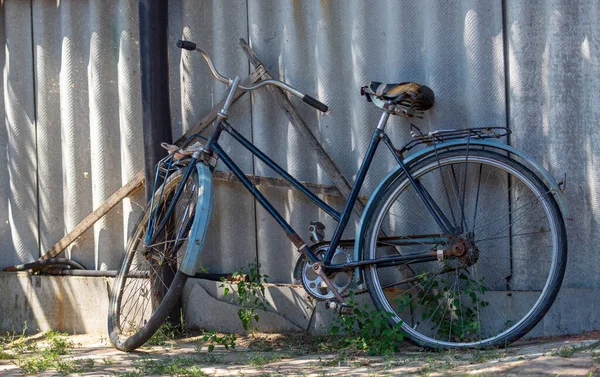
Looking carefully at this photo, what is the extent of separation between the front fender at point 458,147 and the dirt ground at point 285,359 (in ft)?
1.95

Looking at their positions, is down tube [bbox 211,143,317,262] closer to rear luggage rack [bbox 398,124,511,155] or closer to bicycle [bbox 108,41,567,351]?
bicycle [bbox 108,41,567,351]

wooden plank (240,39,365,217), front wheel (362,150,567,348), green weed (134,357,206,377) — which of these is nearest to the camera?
green weed (134,357,206,377)

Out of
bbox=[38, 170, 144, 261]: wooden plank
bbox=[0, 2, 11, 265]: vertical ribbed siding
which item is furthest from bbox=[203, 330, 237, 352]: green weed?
bbox=[0, 2, 11, 265]: vertical ribbed siding

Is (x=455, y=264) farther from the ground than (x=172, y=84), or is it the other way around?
(x=172, y=84)

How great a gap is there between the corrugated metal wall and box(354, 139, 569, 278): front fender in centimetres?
23

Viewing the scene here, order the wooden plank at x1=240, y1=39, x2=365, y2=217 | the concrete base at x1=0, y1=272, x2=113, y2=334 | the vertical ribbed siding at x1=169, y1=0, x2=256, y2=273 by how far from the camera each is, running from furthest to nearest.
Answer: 1. the concrete base at x1=0, y1=272, x2=113, y2=334
2. the vertical ribbed siding at x1=169, y1=0, x2=256, y2=273
3. the wooden plank at x1=240, y1=39, x2=365, y2=217

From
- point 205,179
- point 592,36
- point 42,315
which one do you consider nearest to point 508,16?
point 592,36

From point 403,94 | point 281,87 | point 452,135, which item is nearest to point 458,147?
point 452,135

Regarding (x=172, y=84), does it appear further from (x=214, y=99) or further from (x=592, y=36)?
(x=592, y=36)

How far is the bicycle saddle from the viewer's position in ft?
15.5

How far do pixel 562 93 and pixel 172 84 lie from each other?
102 inches

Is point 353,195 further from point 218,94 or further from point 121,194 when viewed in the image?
point 121,194

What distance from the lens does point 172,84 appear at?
583cm

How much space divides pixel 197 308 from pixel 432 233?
1.71 m
